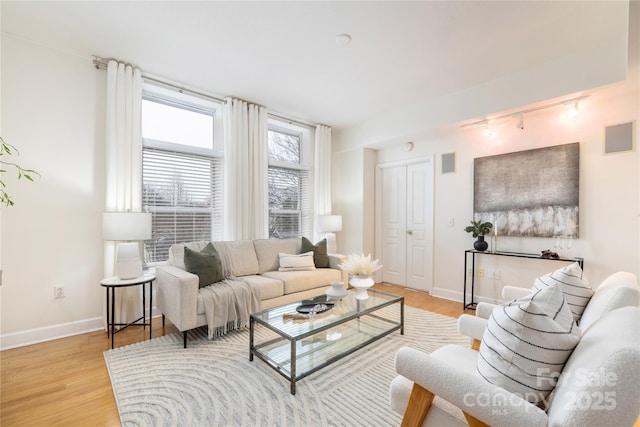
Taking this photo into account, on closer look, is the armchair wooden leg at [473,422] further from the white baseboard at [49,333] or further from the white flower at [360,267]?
the white baseboard at [49,333]

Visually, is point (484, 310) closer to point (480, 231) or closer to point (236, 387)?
point (236, 387)

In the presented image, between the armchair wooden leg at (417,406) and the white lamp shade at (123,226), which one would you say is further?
the white lamp shade at (123,226)

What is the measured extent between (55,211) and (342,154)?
404 cm

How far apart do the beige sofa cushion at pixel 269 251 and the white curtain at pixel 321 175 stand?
104cm

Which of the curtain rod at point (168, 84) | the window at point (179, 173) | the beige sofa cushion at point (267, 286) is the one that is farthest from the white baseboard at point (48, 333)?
the curtain rod at point (168, 84)

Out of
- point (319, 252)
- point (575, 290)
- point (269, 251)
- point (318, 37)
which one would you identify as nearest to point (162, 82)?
point (318, 37)

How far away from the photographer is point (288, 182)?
15.4 feet

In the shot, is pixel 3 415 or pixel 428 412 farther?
pixel 3 415

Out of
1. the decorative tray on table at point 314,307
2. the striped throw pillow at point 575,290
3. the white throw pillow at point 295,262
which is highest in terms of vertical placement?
the striped throw pillow at point 575,290

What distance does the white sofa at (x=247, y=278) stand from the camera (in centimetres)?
246

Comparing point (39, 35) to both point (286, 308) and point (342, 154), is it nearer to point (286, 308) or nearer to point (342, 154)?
point (286, 308)

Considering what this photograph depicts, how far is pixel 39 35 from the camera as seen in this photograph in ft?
8.34

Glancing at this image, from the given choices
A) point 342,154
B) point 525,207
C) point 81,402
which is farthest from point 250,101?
point 525,207

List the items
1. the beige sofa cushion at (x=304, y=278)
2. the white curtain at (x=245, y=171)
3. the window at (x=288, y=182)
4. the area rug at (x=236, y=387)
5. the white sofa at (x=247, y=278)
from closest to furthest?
the area rug at (x=236, y=387)
the white sofa at (x=247, y=278)
the beige sofa cushion at (x=304, y=278)
the white curtain at (x=245, y=171)
the window at (x=288, y=182)
